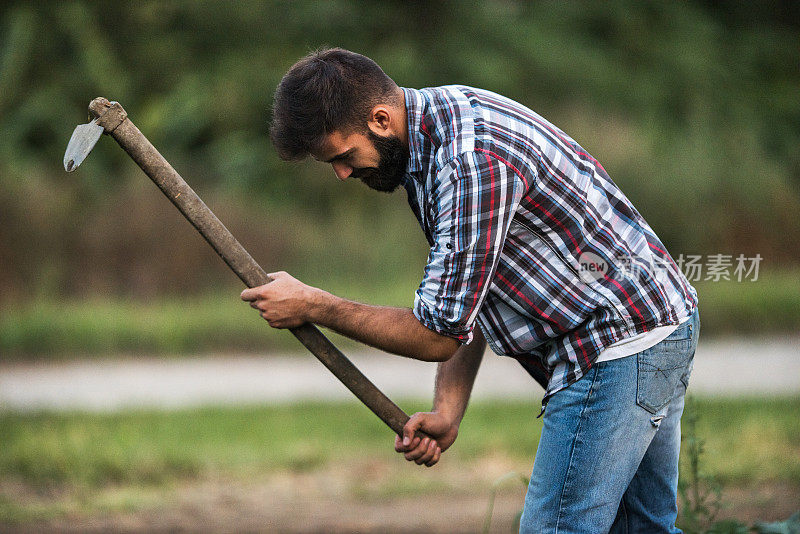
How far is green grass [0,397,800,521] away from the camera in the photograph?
5.05 meters

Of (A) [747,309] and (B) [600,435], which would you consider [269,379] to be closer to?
(A) [747,309]

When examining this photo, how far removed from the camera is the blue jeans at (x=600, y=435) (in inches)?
94.7

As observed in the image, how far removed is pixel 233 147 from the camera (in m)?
11.4

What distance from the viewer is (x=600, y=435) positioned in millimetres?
2404

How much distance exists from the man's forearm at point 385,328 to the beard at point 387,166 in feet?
1.07

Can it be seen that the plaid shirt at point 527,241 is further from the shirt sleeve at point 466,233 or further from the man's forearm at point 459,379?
the man's forearm at point 459,379

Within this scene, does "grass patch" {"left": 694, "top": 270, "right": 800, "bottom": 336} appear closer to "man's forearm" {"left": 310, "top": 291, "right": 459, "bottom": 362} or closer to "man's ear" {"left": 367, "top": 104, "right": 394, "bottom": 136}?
"man's forearm" {"left": 310, "top": 291, "right": 459, "bottom": 362}

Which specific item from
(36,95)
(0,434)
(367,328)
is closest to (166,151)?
(36,95)

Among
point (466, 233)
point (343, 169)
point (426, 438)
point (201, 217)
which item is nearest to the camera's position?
point (466, 233)

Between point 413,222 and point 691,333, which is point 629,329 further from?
point 413,222

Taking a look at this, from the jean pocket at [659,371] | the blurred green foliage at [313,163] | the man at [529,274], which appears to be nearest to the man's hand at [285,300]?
the man at [529,274]

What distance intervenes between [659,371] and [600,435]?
0.23 meters

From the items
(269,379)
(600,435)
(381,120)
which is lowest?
(269,379)

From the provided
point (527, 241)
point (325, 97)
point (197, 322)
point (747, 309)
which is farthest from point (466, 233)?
point (747, 309)
